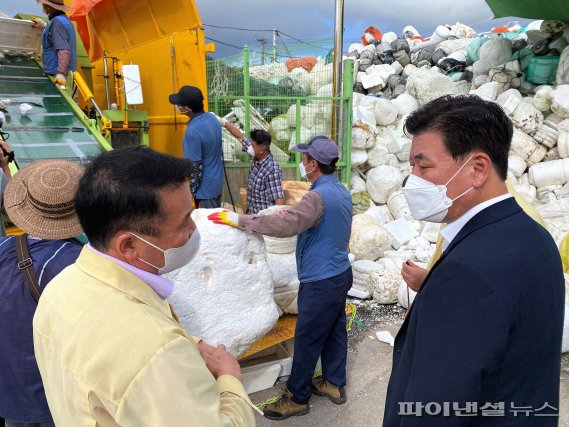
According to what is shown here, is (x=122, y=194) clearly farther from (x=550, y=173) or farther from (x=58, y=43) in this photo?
(x=550, y=173)

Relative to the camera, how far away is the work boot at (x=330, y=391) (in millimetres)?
3004

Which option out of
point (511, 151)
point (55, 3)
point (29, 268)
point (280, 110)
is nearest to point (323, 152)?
point (29, 268)

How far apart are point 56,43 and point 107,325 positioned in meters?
4.53

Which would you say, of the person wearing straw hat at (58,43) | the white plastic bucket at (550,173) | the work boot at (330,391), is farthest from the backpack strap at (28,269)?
the white plastic bucket at (550,173)

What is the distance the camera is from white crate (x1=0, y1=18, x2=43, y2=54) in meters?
5.02

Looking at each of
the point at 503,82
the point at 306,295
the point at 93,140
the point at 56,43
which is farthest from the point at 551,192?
the point at 56,43

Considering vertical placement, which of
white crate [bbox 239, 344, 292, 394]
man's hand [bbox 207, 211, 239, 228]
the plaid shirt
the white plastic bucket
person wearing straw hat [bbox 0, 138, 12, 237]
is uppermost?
person wearing straw hat [bbox 0, 138, 12, 237]

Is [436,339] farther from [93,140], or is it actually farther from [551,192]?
[551,192]

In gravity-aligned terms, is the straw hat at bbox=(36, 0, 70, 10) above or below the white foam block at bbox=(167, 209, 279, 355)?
above

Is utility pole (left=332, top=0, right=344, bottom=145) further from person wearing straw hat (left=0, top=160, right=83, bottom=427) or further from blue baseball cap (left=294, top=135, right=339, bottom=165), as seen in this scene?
person wearing straw hat (left=0, top=160, right=83, bottom=427)

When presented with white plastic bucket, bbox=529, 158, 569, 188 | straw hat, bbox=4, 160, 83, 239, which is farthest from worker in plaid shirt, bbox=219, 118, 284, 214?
white plastic bucket, bbox=529, 158, 569, 188

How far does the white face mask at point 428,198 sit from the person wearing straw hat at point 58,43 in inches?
172

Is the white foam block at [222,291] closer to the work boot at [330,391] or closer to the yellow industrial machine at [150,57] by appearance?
the work boot at [330,391]

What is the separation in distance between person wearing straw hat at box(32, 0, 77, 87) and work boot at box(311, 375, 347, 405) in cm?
400
